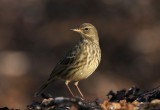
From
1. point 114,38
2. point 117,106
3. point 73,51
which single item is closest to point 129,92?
point 117,106

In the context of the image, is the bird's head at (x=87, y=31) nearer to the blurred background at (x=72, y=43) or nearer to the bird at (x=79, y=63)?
the bird at (x=79, y=63)

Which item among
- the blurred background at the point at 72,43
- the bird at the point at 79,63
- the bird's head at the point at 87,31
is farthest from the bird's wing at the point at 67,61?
the blurred background at the point at 72,43

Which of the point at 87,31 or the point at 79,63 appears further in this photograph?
the point at 87,31

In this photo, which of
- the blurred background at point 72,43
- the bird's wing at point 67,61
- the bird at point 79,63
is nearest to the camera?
the bird at point 79,63

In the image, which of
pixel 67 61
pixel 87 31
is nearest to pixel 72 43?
pixel 87 31

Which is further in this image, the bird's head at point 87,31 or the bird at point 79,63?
the bird's head at point 87,31

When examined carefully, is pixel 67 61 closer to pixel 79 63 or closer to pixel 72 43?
pixel 79 63

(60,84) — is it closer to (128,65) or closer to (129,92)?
(128,65)

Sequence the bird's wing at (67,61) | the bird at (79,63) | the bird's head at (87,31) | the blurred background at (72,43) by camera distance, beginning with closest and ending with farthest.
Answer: the bird at (79,63)
the bird's wing at (67,61)
the bird's head at (87,31)
the blurred background at (72,43)

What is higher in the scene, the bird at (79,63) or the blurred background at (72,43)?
the blurred background at (72,43)
